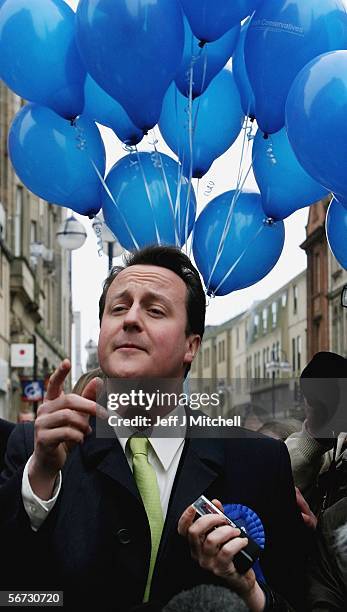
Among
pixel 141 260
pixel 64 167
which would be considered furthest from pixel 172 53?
pixel 141 260

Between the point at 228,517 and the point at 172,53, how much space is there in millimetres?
3273

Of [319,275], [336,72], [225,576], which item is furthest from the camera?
[319,275]

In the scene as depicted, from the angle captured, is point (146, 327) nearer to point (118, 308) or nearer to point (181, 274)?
point (118, 308)

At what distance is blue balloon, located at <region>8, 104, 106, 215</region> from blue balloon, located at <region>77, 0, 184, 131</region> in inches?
23.9

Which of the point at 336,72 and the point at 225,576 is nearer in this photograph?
the point at 225,576

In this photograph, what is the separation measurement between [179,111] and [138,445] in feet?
12.4

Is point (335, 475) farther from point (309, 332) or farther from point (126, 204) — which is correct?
point (309, 332)

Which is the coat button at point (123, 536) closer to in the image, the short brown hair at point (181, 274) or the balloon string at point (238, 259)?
the short brown hair at point (181, 274)

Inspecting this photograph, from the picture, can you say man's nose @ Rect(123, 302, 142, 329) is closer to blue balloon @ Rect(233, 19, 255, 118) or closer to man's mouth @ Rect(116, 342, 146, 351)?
man's mouth @ Rect(116, 342, 146, 351)

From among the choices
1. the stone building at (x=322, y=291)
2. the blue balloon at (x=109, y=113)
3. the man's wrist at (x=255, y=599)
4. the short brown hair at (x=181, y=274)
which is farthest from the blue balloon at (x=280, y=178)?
the stone building at (x=322, y=291)

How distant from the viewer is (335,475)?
295 centimetres

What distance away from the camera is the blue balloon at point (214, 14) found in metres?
4.71

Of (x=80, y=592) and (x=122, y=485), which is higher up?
(x=122, y=485)

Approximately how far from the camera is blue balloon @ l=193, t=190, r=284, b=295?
566 cm
